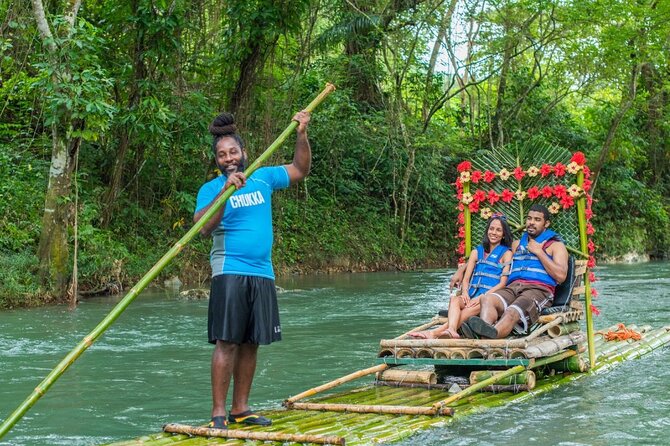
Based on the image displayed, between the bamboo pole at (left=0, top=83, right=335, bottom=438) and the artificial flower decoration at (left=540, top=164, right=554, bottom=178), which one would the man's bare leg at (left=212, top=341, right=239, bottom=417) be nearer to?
the bamboo pole at (left=0, top=83, right=335, bottom=438)

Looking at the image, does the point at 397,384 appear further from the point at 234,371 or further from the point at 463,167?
the point at 463,167

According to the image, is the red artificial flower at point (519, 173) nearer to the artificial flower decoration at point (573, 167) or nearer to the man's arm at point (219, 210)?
the artificial flower decoration at point (573, 167)

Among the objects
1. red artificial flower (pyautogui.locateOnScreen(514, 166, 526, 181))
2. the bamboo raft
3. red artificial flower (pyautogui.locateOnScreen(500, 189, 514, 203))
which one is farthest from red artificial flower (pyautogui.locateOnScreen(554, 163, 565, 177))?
the bamboo raft

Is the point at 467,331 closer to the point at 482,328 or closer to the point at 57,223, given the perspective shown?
the point at 482,328

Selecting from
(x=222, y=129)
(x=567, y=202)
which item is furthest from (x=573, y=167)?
(x=222, y=129)

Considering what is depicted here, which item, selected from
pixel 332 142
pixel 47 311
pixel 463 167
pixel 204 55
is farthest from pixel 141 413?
pixel 332 142

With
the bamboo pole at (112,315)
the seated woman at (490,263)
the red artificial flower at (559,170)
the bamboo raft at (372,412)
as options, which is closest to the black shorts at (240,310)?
the bamboo pole at (112,315)

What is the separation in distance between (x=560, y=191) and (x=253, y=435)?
13.4 feet

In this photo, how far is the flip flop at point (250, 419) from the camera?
4965 millimetres

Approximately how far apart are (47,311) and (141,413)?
6.29 meters

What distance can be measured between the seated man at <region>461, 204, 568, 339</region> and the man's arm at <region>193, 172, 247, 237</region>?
8.69 feet

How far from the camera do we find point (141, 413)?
20.2ft

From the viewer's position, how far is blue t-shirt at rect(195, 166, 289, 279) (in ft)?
15.8

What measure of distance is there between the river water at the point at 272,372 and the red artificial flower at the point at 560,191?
1.55 meters
